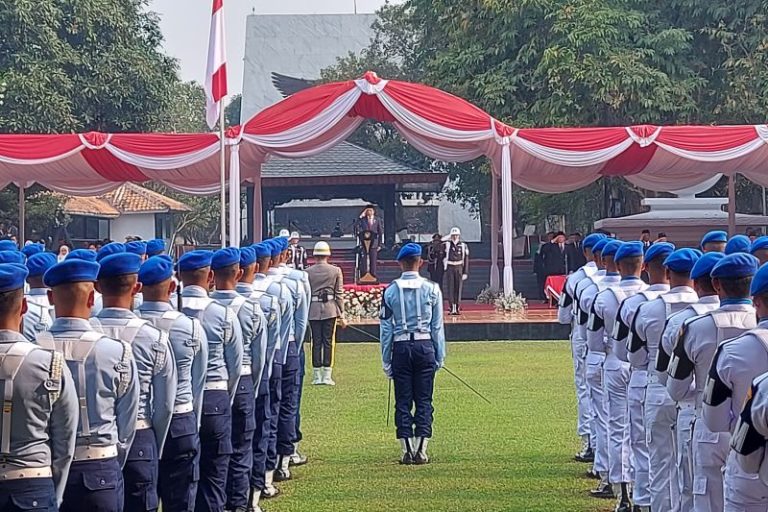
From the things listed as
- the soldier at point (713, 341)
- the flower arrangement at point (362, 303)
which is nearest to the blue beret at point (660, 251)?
the soldier at point (713, 341)

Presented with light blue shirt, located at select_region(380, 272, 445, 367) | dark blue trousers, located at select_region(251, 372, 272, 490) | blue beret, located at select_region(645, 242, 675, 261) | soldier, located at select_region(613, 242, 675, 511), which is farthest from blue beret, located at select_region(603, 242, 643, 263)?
dark blue trousers, located at select_region(251, 372, 272, 490)

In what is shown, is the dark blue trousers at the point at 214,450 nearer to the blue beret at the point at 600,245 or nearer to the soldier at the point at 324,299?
the blue beret at the point at 600,245

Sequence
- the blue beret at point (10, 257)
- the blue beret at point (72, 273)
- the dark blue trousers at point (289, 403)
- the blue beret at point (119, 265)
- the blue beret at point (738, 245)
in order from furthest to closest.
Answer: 1. the dark blue trousers at point (289, 403)
2. the blue beret at point (738, 245)
3. the blue beret at point (10, 257)
4. the blue beret at point (119, 265)
5. the blue beret at point (72, 273)

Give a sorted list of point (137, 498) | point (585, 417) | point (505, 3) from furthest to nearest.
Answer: point (505, 3), point (585, 417), point (137, 498)

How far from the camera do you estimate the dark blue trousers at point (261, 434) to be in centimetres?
816

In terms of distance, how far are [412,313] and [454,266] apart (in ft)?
46.1

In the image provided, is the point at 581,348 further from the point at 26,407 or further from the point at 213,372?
the point at 26,407

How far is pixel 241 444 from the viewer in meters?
7.51

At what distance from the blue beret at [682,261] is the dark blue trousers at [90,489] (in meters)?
3.35

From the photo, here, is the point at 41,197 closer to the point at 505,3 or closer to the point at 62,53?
the point at 62,53

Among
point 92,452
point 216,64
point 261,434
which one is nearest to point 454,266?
point 216,64

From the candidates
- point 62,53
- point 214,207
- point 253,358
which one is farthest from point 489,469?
point 214,207

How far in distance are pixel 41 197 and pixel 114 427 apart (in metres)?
30.6

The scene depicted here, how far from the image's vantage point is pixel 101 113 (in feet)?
106
